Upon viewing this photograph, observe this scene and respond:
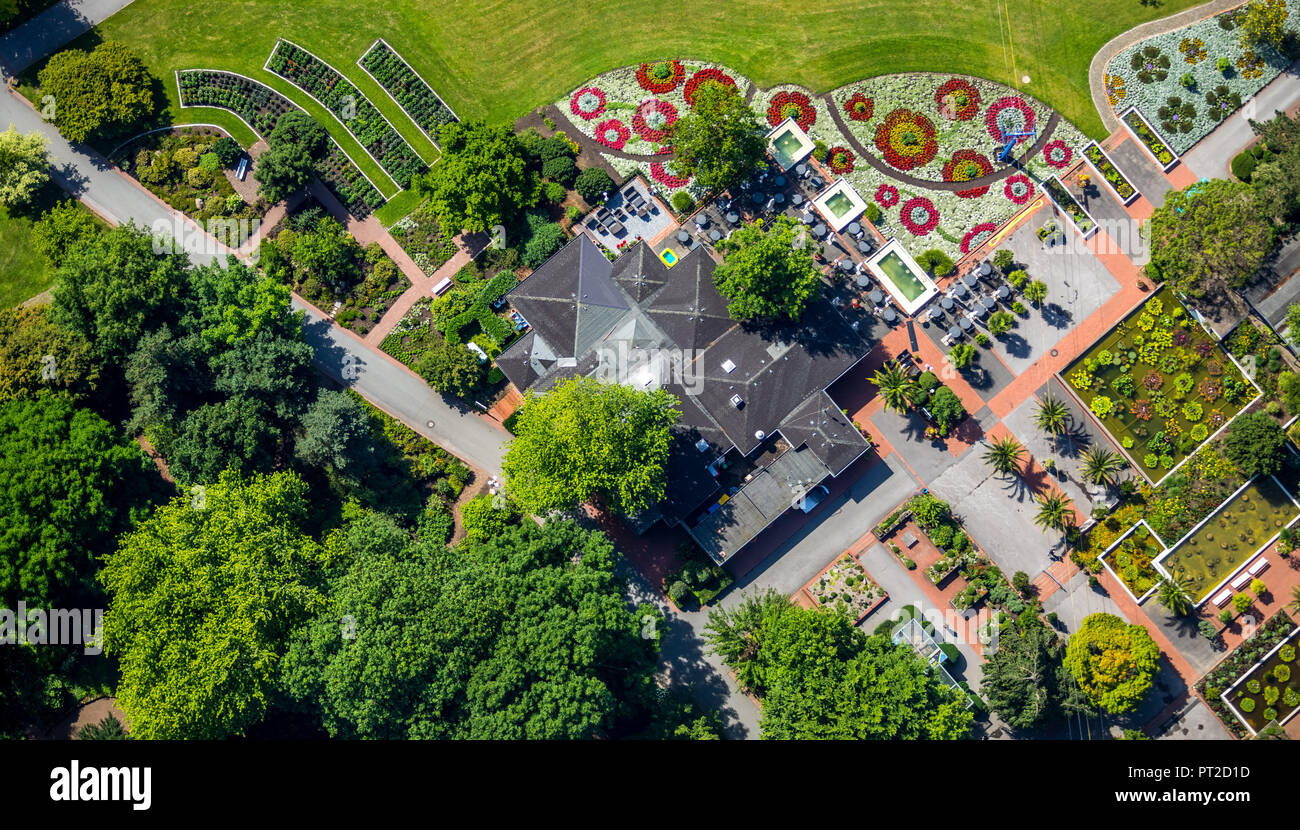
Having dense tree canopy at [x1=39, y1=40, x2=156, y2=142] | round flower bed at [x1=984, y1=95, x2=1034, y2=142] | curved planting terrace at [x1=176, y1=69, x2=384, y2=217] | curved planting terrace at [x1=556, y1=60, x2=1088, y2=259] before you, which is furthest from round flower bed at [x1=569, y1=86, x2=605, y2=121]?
dense tree canopy at [x1=39, y1=40, x2=156, y2=142]

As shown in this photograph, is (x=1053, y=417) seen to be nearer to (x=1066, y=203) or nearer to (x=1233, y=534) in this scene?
(x=1233, y=534)

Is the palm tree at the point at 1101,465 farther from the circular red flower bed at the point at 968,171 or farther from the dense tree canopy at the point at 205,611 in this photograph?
the dense tree canopy at the point at 205,611

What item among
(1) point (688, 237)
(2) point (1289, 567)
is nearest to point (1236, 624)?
(2) point (1289, 567)

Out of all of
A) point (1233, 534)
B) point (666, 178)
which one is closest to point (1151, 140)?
point (1233, 534)

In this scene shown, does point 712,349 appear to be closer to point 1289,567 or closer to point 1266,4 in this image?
point 1289,567

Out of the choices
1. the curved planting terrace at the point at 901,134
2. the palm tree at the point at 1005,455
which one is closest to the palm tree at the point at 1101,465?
the palm tree at the point at 1005,455

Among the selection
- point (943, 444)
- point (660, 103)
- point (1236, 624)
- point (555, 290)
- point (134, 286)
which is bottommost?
point (1236, 624)
